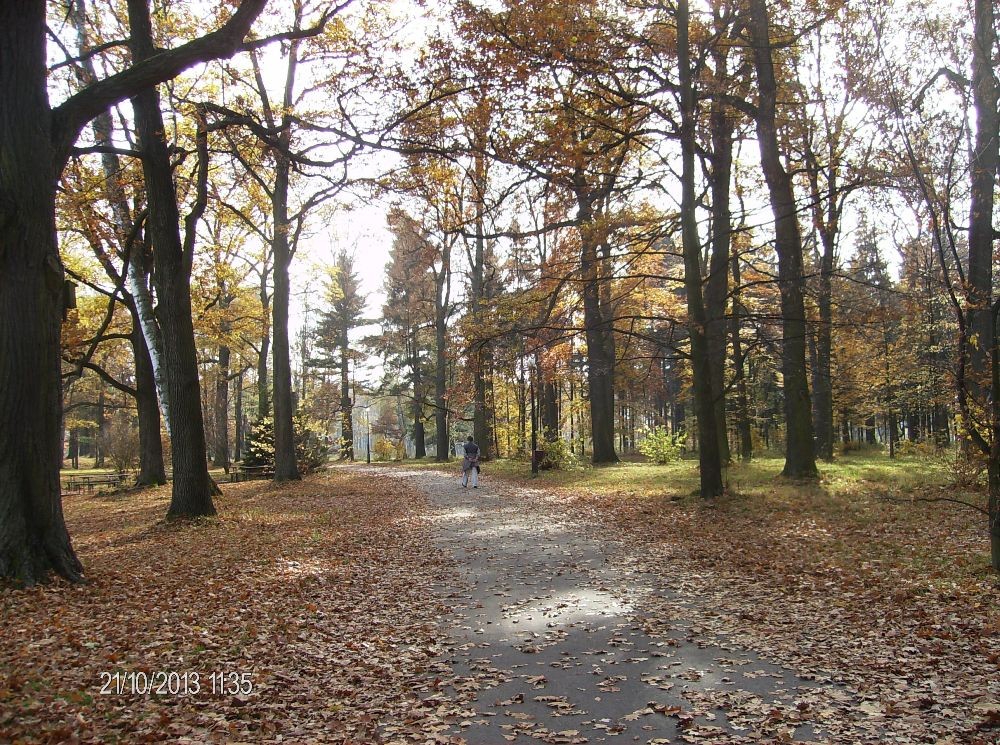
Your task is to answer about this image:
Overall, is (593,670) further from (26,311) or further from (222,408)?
(222,408)

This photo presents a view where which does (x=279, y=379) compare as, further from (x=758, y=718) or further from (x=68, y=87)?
(x=758, y=718)

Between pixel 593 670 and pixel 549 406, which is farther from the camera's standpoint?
pixel 549 406

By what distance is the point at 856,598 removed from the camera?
6027mm

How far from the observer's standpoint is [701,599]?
644cm

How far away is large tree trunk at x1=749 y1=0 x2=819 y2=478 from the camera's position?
524 inches

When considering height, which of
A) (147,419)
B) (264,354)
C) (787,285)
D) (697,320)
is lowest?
(147,419)

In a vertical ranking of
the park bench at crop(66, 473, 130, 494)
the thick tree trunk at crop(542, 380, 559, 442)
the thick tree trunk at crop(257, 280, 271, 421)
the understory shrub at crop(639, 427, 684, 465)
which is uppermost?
the thick tree trunk at crop(257, 280, 271, 421)

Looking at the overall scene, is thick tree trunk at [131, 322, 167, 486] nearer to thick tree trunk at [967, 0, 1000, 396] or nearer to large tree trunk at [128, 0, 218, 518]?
large tree trunk at [128, 0, 218, 518]

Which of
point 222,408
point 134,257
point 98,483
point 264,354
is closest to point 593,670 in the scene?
point 134,257

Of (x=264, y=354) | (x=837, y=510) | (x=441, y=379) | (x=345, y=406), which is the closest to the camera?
(x=837, y=510)

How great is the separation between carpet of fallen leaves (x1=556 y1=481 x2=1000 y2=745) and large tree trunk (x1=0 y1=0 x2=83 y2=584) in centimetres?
633

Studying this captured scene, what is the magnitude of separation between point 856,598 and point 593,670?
9.94 feet

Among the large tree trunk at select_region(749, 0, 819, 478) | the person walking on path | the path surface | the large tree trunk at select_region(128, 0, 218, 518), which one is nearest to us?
the path surface

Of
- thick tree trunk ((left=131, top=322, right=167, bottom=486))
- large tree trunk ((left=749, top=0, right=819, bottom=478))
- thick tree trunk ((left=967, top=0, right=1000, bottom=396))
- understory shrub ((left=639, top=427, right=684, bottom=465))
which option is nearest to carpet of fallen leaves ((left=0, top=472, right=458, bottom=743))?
thick tree trunk ((left=967, top=0, right=1000, bottom=396))
